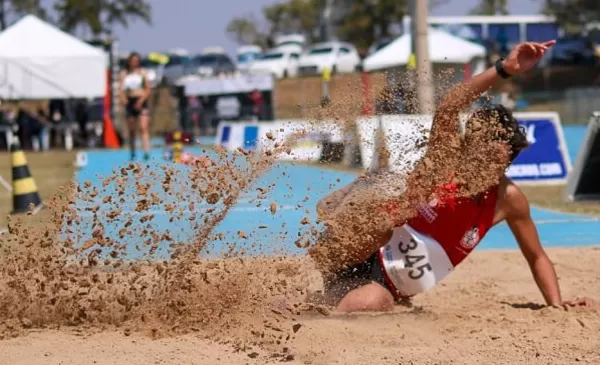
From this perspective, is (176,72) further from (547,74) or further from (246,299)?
(246,299)

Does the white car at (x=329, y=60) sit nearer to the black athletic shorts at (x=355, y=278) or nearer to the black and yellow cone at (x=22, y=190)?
the black and yellow cone at (x=22, y=190)

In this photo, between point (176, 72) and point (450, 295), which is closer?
point (450, 295)

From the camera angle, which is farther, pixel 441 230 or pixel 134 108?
pixel 134 108

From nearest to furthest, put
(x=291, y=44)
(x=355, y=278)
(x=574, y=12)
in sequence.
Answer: (x=355, y=278), (x=574, y=12), (x=291, y=44)

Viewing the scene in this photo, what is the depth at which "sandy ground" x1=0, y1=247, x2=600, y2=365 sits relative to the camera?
4.31 metres

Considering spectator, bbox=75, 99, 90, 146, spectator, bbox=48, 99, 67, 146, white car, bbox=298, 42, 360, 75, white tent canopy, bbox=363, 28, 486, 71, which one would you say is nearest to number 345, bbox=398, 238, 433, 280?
spectator, bbox=75, 99, 90, 146

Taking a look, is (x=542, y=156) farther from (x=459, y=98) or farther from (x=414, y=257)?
(x=459, y=98)

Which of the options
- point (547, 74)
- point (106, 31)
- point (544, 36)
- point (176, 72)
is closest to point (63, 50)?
point (176, 72)

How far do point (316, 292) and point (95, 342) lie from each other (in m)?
1.33

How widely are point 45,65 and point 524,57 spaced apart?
829 inches

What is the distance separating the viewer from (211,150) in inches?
200

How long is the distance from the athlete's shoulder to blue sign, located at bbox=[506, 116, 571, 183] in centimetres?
786

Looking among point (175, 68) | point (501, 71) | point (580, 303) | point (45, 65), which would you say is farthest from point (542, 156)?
point (175, 68)

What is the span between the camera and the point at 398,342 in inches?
184
